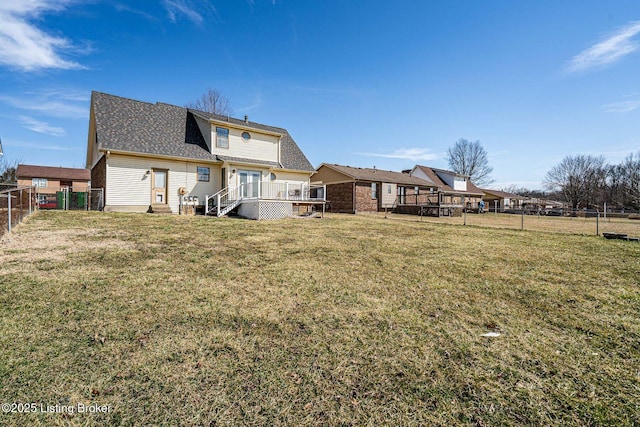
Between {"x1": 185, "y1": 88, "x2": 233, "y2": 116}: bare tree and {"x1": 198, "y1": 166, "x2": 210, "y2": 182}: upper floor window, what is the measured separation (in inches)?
619

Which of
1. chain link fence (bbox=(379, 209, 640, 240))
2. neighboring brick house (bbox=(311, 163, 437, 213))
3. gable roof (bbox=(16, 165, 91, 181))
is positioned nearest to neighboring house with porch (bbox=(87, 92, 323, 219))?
neighboring brick house (bbox=(311, 163, 437, 213))

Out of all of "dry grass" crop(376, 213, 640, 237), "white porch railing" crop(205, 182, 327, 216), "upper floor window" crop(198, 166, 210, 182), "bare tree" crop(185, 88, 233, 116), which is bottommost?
Answer: "dry grass" crop(376, 213, 640, 237)

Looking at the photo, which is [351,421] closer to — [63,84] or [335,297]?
[335,297]

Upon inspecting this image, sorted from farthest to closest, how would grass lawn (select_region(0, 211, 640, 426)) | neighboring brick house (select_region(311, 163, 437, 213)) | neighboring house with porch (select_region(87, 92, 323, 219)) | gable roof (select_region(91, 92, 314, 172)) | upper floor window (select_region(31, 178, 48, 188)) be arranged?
upper floor window (select_region(31, 178, 48, 188)), neighboring brick house (select_region(311, 163, 437, 213)), gable roof (select_region(91, 92, 314, 172)), neighboring house with porch (select_region(87, 92, 323, 219)), grass lawn (select_region(0, 211, 640, 426))

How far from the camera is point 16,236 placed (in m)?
6.28

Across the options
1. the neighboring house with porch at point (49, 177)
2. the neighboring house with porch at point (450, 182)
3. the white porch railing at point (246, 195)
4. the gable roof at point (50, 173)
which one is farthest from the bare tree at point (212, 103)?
the neighboring house with porch at point (450, 182)

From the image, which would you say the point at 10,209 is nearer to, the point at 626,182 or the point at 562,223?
the point at 562,223

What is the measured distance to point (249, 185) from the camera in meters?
15.1

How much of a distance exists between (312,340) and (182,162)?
15337 millimetres

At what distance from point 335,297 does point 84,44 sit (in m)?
17.9

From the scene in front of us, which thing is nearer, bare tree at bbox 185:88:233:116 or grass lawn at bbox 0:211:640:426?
grass lawn at bbox 0:211:640:426

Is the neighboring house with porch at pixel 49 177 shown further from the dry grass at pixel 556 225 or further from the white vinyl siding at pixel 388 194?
the dry grass at pixel 556 225

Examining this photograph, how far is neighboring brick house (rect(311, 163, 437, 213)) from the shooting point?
2308cm

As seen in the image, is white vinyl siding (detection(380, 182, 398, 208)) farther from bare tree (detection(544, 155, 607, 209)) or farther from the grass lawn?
bare tree (detection(544, 155, 607, 209))
